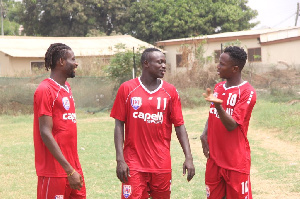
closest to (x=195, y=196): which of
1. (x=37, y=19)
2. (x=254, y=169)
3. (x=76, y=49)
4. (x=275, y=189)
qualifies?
(x=275, y=189)

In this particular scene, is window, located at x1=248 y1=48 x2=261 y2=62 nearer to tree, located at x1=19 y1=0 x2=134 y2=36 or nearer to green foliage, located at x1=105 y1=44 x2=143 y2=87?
green foliage, located at x1=105 y1=44 x2=143 y2=87

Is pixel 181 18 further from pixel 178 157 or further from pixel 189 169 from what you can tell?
pixel 189 169

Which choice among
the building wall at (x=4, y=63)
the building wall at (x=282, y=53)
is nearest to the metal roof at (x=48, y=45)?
the building wall at (x=4, y=63)

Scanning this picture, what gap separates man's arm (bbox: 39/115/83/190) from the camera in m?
4.12

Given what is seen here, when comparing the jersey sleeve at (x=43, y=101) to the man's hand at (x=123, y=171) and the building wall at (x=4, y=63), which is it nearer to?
the man's hand at (x=123, y=171)

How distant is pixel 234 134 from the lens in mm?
4703

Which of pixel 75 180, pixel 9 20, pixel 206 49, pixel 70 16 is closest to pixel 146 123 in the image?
pixel 75 180

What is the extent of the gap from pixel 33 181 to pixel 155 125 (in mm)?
4435

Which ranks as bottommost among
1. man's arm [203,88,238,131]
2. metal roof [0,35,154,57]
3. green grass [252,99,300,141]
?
green grass [252,99,300,141]

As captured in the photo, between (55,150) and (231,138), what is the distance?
5.72 feet

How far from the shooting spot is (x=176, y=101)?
15.5 ft

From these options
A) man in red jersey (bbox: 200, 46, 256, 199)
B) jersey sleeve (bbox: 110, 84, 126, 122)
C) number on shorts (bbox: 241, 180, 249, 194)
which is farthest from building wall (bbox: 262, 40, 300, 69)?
jersey sleeve (bbox: 110, 84, 126, 122)

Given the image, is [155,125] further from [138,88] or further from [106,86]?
[106,86]

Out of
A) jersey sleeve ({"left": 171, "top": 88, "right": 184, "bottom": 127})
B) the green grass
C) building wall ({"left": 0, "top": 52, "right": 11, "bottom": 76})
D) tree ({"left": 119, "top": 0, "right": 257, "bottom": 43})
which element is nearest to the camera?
jersey sleeve ({"left": 171, "top": 88, "right": 184, "bottom": 127})
